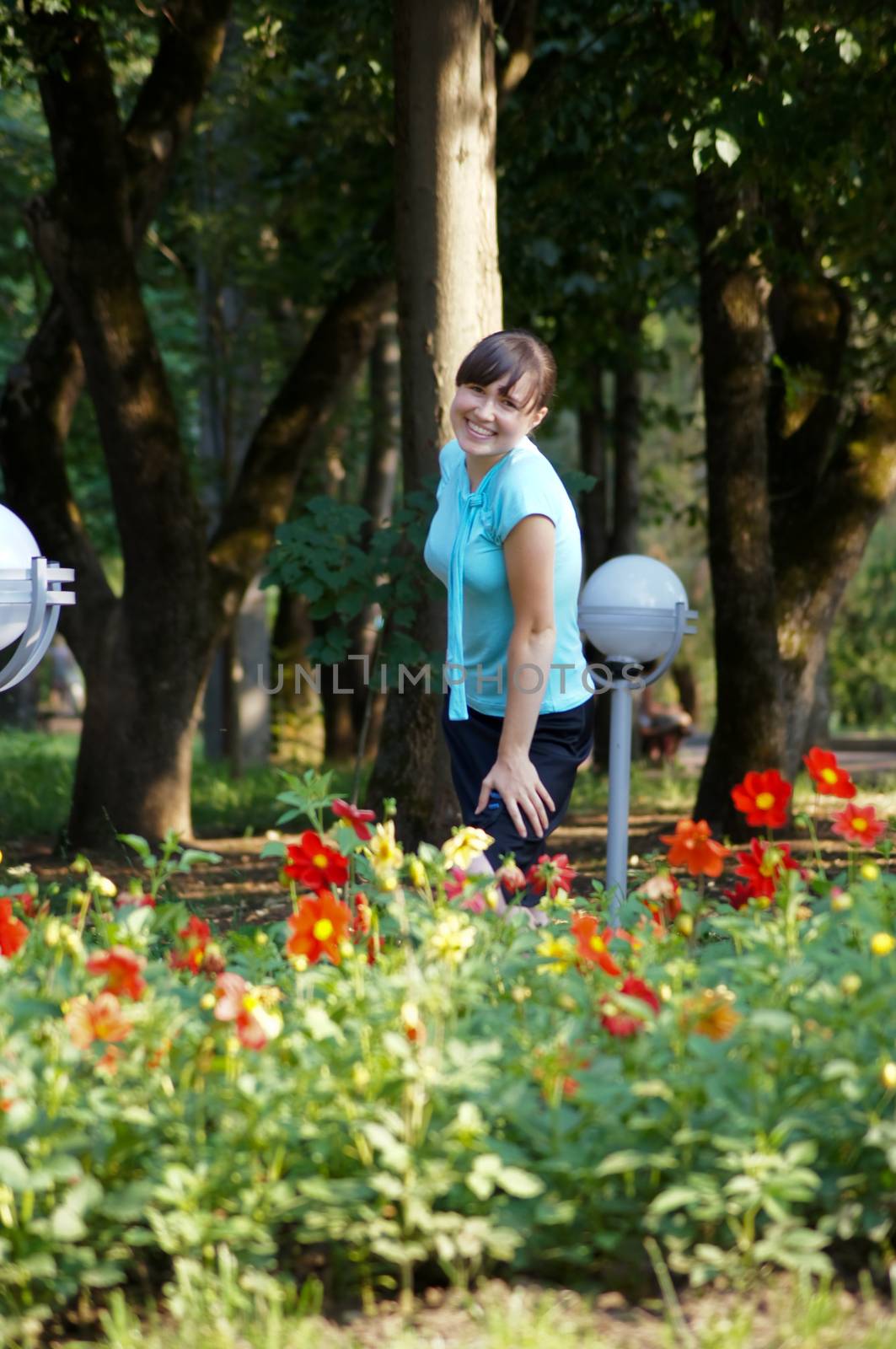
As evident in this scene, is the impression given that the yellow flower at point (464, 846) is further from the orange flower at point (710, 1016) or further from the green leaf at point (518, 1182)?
the green leaf at point (518, 1182)

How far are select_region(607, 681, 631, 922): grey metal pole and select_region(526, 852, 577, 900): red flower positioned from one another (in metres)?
0.73

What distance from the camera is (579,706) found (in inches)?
144

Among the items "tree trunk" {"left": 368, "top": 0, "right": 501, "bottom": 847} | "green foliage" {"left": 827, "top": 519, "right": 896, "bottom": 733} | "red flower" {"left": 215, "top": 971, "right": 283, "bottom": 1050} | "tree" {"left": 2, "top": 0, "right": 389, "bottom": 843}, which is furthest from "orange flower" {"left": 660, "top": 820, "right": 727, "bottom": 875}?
"green foliage" {"left": 827, "top": 519, "right": 896, "bottom": 733}

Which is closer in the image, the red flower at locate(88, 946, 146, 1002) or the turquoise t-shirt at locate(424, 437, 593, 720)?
the red flower at locate(88, 946, 146, 1002)

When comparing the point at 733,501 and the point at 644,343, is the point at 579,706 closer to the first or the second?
the point at 733,501

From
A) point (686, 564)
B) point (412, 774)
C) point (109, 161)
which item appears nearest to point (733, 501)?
point (412, 774)

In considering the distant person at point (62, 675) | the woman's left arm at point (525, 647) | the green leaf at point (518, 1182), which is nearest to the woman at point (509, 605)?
the woman's left arm at point (525, 647)

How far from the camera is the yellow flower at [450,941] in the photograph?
271 centimetres

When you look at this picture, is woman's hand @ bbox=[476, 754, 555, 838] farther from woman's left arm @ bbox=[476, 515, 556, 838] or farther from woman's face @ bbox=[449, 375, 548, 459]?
woman's face @ bbox=[449, 375, 548, 459]

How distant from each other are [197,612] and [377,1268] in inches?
255

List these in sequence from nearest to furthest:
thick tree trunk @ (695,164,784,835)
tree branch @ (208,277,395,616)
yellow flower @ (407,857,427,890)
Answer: yellow flower @ (407,857,427,890)
thick tree trunk @ (695,164,784,835)
tree branch @ (208,277,395,616)

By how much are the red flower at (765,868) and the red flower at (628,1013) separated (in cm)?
65

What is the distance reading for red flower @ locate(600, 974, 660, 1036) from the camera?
8.09 ft

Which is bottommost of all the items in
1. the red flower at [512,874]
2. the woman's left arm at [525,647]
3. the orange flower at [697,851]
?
the red flower at [512,874]
